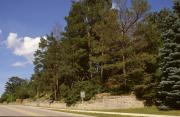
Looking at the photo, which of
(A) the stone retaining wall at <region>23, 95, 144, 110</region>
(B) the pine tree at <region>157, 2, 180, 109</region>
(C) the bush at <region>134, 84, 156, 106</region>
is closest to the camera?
(B) the pine tree at <region>157, 2, 180, 109</region>

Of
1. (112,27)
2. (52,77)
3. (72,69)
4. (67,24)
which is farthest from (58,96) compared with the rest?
(112,27)

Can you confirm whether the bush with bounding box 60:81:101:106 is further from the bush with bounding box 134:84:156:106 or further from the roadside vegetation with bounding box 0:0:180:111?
the bush with bounding box 134:84:156:106

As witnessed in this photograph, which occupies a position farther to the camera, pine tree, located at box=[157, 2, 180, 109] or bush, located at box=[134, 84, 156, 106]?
bush, located at box=[134, 84, 156, 106]

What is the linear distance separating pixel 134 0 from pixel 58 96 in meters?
28.4

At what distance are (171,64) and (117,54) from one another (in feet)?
36.0

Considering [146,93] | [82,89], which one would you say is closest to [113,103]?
[146,93]

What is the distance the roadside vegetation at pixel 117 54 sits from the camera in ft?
122

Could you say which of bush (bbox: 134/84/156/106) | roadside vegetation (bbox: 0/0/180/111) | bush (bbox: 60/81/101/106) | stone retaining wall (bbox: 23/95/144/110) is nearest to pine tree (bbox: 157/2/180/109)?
roadside vegetation (bbox: 0/0/180/111)

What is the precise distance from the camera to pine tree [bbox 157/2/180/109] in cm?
3538

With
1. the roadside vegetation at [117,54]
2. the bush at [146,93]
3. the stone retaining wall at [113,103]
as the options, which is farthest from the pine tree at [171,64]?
the stone retaining wall at [113,103]

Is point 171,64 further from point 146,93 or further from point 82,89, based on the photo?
point 82,89

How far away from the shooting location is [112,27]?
153ft

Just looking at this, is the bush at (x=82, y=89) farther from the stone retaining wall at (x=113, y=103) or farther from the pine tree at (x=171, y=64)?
the pine tree at (x=171, y=64)

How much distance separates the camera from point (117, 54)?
46438 mm
